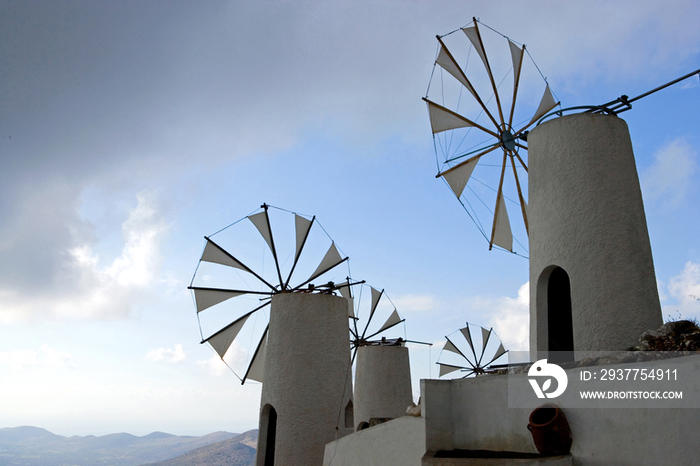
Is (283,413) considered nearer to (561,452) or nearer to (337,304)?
(337,304)

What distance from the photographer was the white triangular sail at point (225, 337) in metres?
14.2

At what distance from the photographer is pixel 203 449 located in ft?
368

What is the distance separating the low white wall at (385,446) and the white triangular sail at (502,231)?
533cm

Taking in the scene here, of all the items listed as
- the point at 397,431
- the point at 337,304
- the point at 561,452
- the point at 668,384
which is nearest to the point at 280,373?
Result: the point at 337,304

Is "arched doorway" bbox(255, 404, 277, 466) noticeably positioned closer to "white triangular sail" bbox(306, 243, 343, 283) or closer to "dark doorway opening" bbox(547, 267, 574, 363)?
"white triangular sail" bbox(306, 243, 343, 283)

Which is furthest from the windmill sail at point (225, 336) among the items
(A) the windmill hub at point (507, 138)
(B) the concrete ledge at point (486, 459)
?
(B) the concrete ledge at point (486, 459)

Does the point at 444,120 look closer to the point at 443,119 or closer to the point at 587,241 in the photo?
the point at 443,119

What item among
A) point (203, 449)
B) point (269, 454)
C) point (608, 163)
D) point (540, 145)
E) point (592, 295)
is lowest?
point (203, 449)

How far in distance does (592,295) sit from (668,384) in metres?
2.97

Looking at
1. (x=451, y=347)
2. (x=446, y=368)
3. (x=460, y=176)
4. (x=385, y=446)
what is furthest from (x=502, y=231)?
(x=446, y=368)

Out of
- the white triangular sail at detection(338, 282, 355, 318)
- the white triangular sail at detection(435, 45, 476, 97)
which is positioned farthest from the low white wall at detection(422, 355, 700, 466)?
the white triangular sail at detection(338, 282, 355, 318)

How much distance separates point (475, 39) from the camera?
11.8m

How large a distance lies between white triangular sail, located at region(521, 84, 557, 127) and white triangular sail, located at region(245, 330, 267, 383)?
8.06 metres

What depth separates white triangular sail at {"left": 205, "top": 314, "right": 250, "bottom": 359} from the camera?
14.2m
